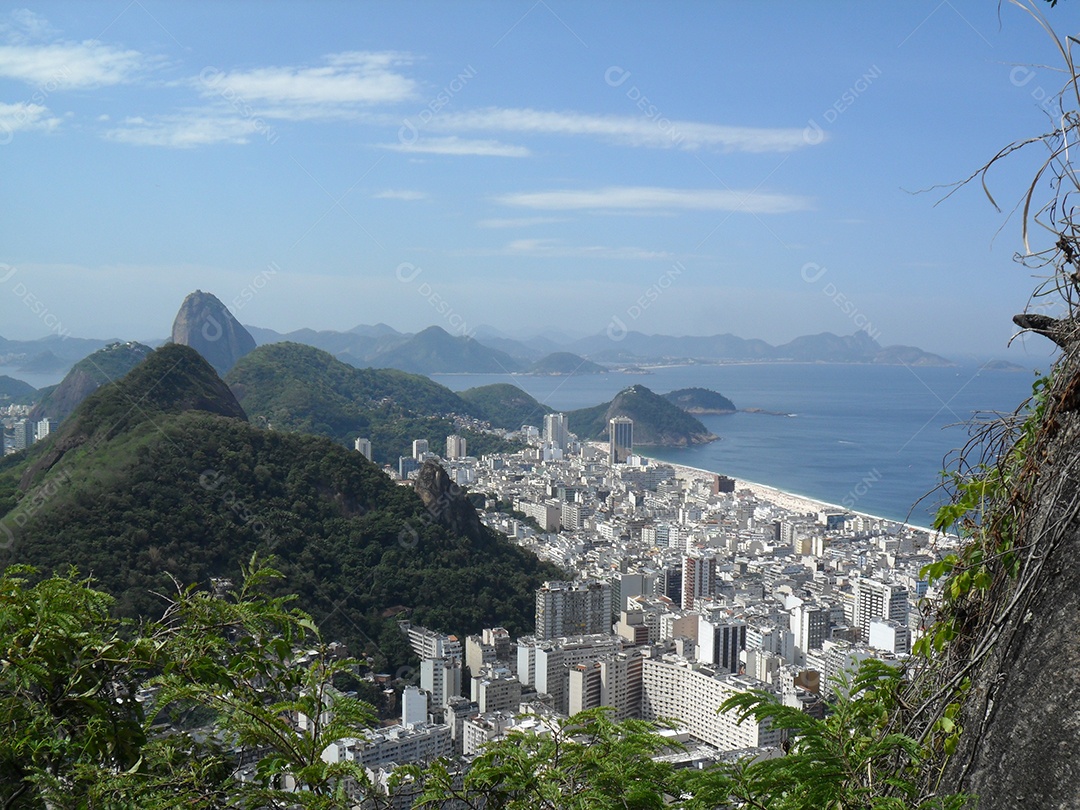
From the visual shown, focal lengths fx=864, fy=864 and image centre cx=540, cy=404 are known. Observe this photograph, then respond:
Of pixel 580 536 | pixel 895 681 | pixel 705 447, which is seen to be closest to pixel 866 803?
pixel 895 681

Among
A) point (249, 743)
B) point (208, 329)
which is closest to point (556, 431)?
point (208, 329)

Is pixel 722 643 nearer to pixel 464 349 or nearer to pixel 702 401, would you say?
pixel 702 401

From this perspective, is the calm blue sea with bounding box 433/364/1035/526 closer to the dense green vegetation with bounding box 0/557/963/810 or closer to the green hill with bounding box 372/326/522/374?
the dense green vegetation with bounding box 0/557/963/810

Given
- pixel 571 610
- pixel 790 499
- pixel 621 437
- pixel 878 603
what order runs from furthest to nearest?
1. pixel 621 437
2. pixel 790 499
3. pixel 878 603
4. pixel 571 610

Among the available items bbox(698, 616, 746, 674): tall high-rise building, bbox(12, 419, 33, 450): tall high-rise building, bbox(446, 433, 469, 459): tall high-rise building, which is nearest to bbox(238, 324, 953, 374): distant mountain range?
bbox(446, 433, 469, 459): tall high-rise building

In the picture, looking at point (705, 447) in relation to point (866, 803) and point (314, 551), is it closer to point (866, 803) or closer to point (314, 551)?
point (314, 551)
